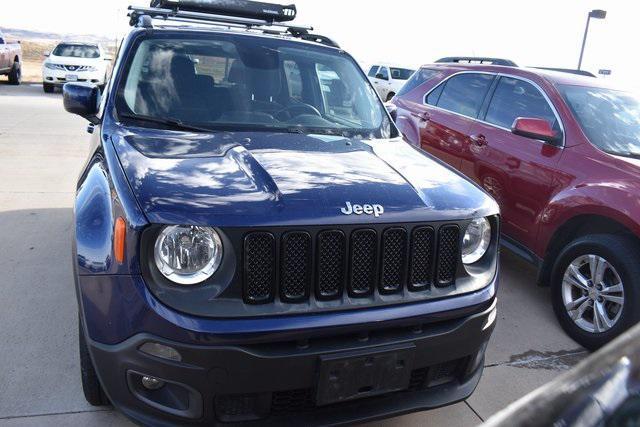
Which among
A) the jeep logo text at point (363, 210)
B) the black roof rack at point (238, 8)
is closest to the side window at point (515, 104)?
the black roof rack at point (238, 8)

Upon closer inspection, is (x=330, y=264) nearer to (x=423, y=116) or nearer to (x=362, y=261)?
(x=362, y=261)

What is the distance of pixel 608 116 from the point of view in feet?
14.7

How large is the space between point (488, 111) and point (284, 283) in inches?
146

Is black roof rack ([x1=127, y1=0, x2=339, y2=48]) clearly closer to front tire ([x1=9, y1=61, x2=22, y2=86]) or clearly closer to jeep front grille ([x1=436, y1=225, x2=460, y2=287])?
jeep front grille ([x1=436, y1=225, x2=460, y2=287])

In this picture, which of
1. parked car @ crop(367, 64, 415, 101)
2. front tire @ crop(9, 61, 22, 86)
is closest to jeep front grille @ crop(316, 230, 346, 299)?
parked car @ crop(367, 64, 415, 101)

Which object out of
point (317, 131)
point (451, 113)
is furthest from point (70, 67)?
point (317, 131)

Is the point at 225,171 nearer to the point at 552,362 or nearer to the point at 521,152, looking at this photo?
the point at 552,362

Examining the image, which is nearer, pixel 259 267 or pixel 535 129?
pixel 259 267

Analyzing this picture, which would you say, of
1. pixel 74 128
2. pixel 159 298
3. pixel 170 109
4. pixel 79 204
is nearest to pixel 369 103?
pixel 170 109

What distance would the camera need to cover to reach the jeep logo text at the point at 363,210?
2.27 meters

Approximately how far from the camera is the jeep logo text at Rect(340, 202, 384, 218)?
7.45 feet

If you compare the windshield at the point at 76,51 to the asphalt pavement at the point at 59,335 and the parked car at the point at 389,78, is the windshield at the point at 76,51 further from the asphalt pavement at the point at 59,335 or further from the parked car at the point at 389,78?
the asphalt pavement at the point at 59,335

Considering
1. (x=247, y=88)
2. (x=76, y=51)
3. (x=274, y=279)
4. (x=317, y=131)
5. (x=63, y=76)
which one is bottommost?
(x=63, y=76)

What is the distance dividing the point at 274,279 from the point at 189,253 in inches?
13.3
